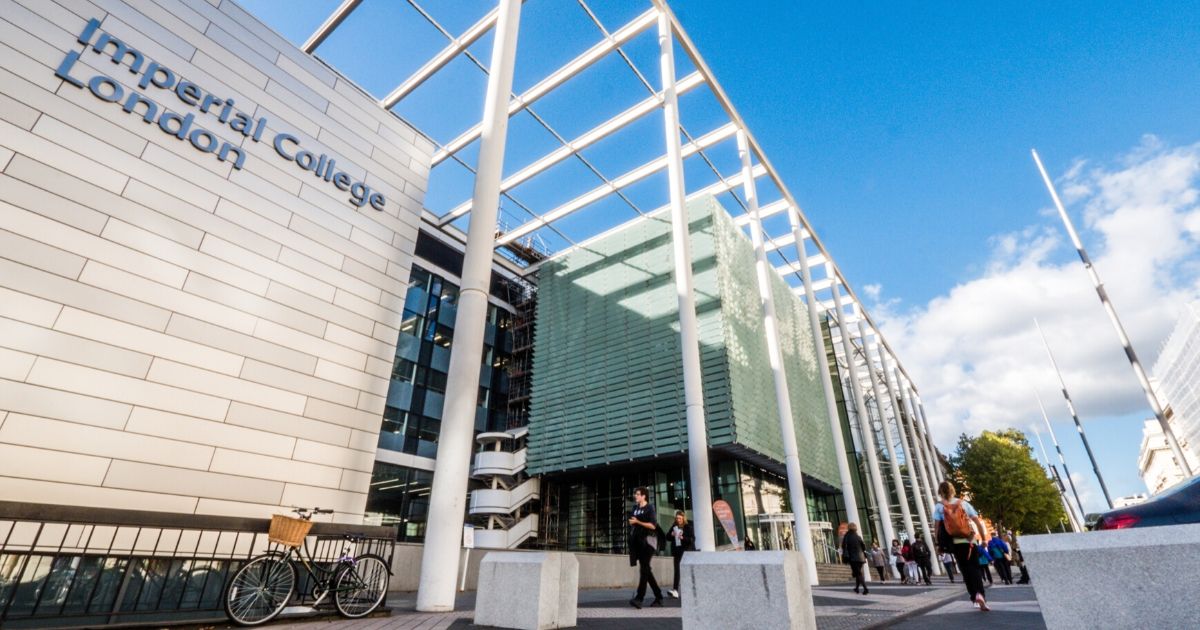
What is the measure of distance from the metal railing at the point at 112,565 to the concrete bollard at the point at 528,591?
6.97 ft

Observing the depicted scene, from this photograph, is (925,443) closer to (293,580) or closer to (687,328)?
(687,328)

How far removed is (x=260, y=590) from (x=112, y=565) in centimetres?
138

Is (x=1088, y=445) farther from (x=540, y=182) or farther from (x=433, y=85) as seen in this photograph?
(x=433, y=85)

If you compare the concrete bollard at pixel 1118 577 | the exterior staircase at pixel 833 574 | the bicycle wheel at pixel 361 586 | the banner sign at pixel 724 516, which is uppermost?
the banner sign at pixel 724 516

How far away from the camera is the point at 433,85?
682 inches

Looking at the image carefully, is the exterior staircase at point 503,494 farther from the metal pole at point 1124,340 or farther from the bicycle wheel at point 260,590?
the metal pole at point 1124,340

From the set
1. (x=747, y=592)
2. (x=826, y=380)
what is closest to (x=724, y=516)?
(x=826, y=380)

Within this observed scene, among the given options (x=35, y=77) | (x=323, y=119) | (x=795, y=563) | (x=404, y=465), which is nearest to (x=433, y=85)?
(x=323, y=119)

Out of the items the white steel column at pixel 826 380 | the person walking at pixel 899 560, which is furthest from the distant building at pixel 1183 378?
the person walking at pixel 899 560

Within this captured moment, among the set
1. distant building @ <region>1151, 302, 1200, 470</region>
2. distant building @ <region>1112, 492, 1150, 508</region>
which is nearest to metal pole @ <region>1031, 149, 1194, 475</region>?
distant building @ <region>1112, 492, 1150, 508</region>

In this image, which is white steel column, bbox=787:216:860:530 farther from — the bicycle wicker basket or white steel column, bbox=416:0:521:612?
the bicycle wicker basket

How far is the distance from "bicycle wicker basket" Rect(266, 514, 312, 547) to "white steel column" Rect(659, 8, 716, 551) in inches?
364

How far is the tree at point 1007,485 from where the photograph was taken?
117ft

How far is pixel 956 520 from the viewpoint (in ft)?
23.0
